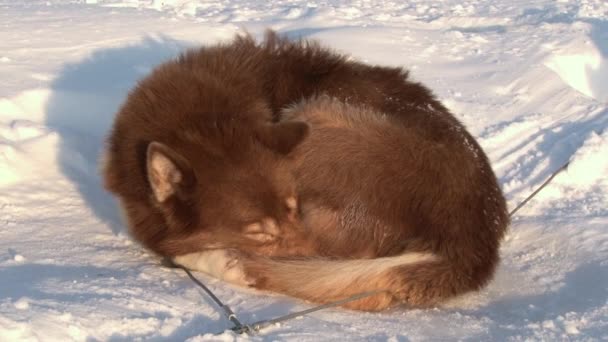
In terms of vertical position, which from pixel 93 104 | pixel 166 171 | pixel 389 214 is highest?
pixel 166 171

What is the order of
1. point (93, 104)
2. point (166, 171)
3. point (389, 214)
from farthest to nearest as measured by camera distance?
point (93, 104) < point (389, 214) < point (166, 171)

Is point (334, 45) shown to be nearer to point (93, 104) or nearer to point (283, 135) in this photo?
point (93, 104)

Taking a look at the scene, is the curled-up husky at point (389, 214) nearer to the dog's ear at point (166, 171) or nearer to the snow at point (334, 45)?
the snow at point (334, 45)

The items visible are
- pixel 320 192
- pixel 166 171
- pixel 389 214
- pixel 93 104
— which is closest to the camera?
pixel 166 171

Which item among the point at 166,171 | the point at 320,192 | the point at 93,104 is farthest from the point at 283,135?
the point at 93,104

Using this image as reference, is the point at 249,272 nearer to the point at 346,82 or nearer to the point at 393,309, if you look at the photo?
the point at 393,309

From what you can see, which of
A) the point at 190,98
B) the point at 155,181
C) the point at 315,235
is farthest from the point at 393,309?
the point at 190,98
